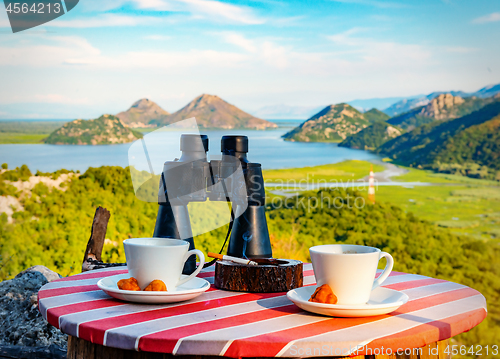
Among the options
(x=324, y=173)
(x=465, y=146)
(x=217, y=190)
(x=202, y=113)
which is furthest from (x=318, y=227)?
(x=217, y=190)

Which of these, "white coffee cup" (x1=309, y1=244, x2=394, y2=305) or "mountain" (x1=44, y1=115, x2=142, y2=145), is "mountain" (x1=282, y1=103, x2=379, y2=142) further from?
"white coffee cup" (x1=309, y1=244, x2=394, y2=305)

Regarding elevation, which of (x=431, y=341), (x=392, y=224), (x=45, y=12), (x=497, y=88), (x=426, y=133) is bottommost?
(x=392, y=224)

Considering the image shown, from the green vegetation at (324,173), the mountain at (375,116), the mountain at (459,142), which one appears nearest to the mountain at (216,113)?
the green vegetation at (324,173)

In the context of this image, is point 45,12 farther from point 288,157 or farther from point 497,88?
point 497,88

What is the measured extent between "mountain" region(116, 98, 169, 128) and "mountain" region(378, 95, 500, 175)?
13.0 feet

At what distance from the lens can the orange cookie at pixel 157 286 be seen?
106cm

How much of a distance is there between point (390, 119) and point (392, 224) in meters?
2.98

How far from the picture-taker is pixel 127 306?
A: 1024 millimetres

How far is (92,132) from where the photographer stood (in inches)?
261

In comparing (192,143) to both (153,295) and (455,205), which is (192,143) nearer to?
(153,295)


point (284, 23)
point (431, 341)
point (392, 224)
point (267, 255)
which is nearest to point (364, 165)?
point (392, 224)

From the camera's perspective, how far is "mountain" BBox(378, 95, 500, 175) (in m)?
6.39

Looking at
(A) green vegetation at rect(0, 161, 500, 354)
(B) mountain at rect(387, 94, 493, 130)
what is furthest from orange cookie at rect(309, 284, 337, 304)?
(B) mountain at rect(387, 94, 493, 130)

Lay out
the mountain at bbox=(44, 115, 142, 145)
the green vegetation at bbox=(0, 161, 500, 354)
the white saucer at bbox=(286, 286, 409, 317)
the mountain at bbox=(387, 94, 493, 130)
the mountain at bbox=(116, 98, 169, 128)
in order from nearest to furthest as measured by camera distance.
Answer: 1. the white saucer at bbox=(286, 286, 409, 317)
2. the green vegetation at bbox=(0, 161, 500, 354)
3. the mountain at bbox=(116, 98, 169, 128)
4. the mountain at bbox=(44, 115, 142, 145)
5. the mountain at bbox=(387, 94, 493, 130)
